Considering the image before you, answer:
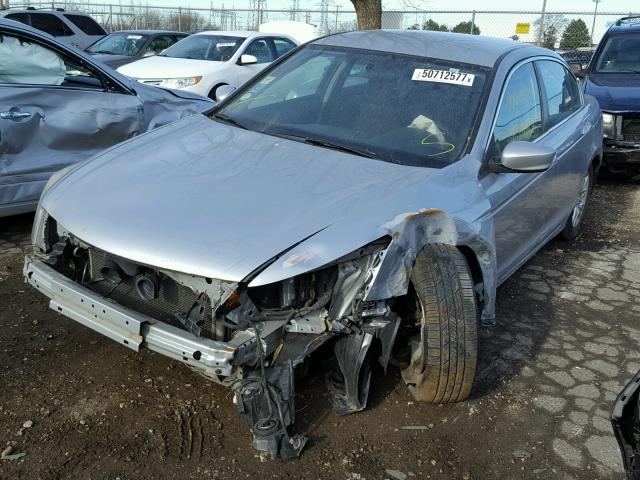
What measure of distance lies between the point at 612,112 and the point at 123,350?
633cm

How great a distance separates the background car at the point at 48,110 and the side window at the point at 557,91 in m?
3.31

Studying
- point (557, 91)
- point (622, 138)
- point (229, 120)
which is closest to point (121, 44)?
point (622, 138)

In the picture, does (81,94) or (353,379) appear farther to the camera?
(81,94)

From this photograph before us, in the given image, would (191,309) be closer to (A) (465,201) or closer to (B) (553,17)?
(A) (465,201)

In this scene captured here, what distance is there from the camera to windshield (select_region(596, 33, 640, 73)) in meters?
8.53

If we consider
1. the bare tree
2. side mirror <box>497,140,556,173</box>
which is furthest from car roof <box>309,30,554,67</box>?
the bare tree

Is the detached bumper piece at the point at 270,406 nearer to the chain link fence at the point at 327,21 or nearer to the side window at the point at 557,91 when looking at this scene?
the side window at the point at 557,91

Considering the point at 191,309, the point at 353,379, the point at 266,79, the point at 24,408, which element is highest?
the point at 266,79

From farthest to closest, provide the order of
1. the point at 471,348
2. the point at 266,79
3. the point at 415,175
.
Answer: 1. the point at 266,79
2. the point at 415,175
3. the point at 471,348

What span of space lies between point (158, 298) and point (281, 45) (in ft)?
32.1

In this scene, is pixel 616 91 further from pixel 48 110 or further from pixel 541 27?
pixel 541 27

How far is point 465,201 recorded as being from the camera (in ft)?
10.6

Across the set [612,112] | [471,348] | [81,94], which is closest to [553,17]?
[612,112]

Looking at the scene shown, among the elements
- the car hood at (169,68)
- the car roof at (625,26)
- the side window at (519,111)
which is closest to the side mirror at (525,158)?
the side window at (519,111)
